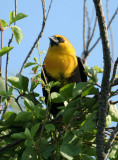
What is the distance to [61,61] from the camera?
2.96 meters

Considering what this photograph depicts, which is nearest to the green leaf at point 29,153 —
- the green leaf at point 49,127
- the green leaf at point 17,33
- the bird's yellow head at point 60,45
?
the green leaf at point 49,127

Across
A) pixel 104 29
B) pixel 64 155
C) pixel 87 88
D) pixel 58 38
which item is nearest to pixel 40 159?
pixel 64 155

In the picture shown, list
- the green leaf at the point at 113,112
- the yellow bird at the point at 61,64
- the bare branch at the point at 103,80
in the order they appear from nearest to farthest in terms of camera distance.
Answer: the bare branch at the point at 103,80 < the green leaf at the point at 113,112 < the yellow bird at the point at 61,64

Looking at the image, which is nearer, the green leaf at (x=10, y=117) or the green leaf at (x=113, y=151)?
the green leaf at (x=113, y=151)

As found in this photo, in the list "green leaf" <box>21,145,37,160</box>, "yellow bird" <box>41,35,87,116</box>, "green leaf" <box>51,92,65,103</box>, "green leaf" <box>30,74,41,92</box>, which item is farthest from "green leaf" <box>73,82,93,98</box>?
"yellow bird" <box>41,35,87,116</box>

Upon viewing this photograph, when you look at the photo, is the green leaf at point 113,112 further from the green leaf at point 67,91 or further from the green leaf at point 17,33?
the green leaf at point 17,33

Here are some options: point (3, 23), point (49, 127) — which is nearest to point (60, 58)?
point (3, 23)

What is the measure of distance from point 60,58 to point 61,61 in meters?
0.06

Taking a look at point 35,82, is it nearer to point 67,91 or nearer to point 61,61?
point 67,91

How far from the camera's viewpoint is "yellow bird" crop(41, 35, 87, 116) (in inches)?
114

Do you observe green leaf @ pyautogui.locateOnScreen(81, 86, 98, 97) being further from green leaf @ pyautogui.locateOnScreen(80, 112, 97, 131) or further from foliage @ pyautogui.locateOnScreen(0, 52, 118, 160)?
green leaf @ pyautogui.locateOnScreen(80, 112, 97, 131)

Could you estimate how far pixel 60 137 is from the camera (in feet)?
5.55

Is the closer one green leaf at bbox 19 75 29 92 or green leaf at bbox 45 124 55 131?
green leaf at bbox 45 124 55 131

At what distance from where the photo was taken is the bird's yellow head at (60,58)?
2.90 meters
